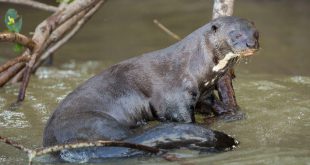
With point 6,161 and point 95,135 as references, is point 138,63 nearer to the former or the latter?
point 95,135

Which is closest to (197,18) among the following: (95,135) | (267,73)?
(267,73)

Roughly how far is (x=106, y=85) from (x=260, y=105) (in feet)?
3.58

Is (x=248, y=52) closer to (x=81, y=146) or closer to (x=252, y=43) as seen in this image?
(x=252, y=43)

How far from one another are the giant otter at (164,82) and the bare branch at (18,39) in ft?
2.57

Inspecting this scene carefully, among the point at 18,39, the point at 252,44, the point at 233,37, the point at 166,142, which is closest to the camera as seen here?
the point at 166,142

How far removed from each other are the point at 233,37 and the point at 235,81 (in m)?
1.60

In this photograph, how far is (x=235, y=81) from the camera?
5340 mm

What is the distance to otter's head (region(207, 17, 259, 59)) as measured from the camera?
3664 millimetres

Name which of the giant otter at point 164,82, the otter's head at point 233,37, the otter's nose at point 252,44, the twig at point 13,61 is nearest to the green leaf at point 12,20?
the twig at point 13,61

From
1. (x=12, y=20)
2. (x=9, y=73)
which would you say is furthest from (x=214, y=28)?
(x=9, y=73)

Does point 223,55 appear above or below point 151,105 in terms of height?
above

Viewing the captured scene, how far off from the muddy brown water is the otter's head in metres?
0.46

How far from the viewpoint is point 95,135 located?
11.4ft

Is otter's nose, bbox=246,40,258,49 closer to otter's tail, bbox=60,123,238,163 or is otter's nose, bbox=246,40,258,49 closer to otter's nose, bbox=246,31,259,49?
otter's nose, bbox=246,31,259,49
